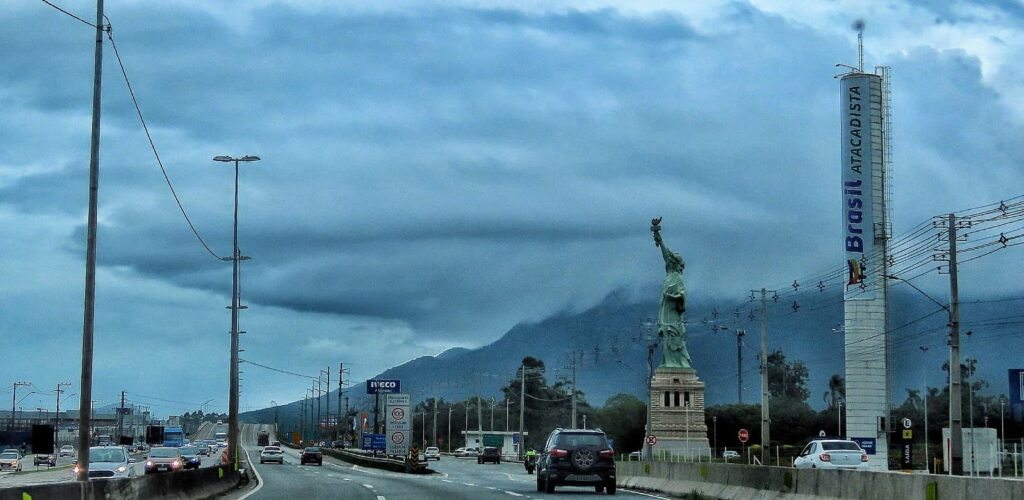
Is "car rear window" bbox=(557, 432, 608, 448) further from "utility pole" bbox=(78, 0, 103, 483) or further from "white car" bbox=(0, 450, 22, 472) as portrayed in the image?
"white car" bbox=(0, 450, 22, 472)

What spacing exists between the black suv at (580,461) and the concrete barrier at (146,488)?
9.38 meters

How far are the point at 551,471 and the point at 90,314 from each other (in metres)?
14.4

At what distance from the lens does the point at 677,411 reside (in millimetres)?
93875

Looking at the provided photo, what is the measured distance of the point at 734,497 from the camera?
31016 mm

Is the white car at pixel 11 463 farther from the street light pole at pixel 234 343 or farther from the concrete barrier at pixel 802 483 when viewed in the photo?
the concrete barrier at pixel 802 483

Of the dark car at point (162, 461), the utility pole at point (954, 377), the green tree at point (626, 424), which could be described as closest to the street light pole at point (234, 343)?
the dark car at point (162, 461)

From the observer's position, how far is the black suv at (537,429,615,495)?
3441 centimetres

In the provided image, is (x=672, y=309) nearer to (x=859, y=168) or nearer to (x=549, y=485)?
(x=859, y=168)

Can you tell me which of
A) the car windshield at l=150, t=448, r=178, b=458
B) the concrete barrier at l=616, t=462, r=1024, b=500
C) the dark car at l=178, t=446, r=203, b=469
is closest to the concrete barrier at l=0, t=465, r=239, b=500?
the concrete barrier at l=616, t=462, r=1024, b=500

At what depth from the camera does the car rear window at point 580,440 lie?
3478 centimetres

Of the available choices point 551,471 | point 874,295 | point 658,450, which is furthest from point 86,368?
point 874,295

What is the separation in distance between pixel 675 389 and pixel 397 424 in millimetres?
29910

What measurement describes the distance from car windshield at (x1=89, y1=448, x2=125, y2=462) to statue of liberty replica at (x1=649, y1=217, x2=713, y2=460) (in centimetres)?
4796

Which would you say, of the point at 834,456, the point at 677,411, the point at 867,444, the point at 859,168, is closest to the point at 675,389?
the point at 677,411
